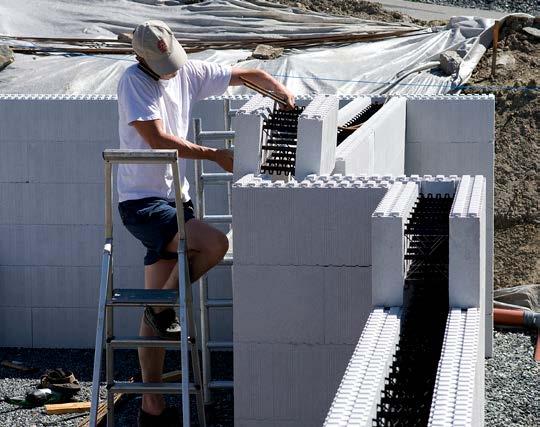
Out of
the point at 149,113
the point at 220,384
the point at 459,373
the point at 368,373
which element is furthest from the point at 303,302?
the point at 220,384

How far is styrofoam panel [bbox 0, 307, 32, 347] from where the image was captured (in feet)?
28.6

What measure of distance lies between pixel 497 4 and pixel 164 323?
1642 centimetres

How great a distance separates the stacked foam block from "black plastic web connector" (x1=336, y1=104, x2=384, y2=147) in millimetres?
1717

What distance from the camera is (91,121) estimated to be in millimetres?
8453

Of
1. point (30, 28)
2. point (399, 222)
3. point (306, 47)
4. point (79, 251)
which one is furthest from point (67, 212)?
point (30, 28)

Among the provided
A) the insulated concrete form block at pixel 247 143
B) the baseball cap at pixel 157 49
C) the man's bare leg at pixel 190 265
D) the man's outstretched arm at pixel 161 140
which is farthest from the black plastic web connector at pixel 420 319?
the baseball cap at pixel 157 49

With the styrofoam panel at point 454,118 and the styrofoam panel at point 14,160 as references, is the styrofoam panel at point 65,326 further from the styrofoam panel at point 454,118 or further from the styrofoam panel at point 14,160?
the styrofoam panel at point 454,118

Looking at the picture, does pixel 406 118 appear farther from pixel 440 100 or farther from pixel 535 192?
pixel 535 192

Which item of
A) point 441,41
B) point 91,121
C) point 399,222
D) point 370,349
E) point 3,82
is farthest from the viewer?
point 441,41

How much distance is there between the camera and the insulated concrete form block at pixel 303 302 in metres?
5.51

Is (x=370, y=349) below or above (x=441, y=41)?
below

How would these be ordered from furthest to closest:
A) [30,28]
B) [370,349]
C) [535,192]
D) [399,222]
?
[30,28]
[535,192]
[399,222]
[370,349]

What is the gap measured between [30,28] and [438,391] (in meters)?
12.4

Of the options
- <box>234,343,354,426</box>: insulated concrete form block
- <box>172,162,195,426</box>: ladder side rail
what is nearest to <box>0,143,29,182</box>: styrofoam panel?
<box>172,162,195,426</box>: ladder side rail
